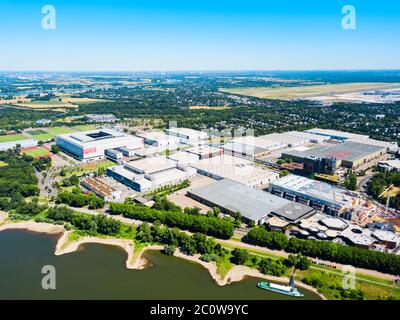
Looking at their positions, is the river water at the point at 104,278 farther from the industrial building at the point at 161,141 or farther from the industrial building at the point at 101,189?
the industrial building at the point at 161,141

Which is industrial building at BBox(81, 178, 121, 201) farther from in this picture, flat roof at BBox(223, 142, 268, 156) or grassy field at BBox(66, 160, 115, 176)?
flat roof at BBox(223, 142, 268, 156)

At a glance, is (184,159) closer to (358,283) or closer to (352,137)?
(358,283)

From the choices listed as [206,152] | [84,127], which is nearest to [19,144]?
[84,127]

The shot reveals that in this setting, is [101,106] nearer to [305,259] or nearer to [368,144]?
[368,144]

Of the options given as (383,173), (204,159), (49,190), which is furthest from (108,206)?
(383,173)

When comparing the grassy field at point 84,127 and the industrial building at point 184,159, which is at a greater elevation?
the grassy field at point 84,127

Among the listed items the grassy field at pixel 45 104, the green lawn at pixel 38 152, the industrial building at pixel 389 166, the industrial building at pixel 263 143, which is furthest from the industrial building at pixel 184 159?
the grassy field at pixel 45 104

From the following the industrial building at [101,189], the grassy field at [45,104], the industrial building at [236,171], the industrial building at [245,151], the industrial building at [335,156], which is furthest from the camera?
the grassy field at [45,104]
